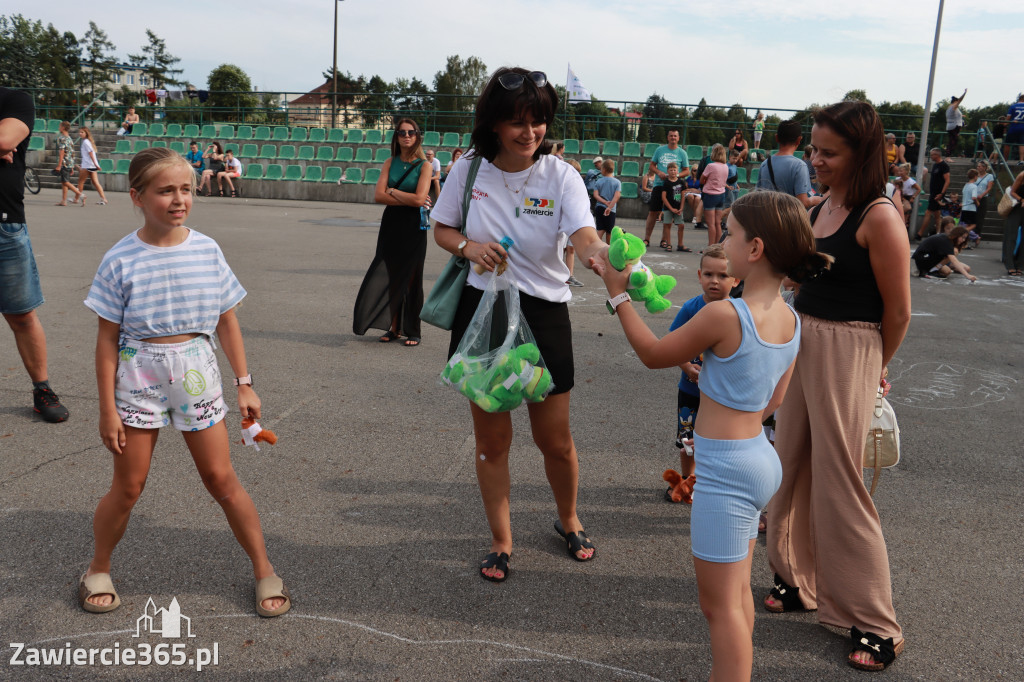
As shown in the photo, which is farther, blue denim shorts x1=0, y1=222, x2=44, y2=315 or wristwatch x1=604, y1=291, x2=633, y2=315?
blue denim shorts x1=0, y1=222, x2=44, y2=315

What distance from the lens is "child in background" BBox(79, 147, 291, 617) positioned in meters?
2.65

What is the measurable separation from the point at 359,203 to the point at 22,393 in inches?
834

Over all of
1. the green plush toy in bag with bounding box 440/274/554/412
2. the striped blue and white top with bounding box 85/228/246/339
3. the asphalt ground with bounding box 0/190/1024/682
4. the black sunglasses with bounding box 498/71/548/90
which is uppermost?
the black sunglasses with bounding box 498/71/548/90

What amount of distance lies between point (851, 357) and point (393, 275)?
4784mm

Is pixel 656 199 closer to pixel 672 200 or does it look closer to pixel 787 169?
pixel 672 200

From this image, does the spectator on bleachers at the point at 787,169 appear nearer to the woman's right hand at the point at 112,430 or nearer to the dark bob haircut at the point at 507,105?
the dark bob haircut at the point at 507,105

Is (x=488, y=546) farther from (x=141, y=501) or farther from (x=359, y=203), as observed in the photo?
(x=359, y=203)

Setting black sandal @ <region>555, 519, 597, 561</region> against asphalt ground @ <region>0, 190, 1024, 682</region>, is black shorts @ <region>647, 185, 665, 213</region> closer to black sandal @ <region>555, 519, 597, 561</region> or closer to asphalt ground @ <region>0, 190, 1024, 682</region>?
asphalt ground @ <region>0, 190, 1024, 682</region>

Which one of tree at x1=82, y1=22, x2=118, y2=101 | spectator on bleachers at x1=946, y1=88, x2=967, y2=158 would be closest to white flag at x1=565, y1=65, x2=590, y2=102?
spectator on bleachers at x1=946, y1=88, x2=967, y2=158

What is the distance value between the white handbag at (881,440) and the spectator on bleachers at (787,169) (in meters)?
2.96

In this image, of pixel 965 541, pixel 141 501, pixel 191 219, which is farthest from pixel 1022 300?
pixel 191 219

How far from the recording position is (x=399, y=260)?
6.93 m

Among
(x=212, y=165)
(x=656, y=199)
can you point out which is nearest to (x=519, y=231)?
(x=656, y=199)

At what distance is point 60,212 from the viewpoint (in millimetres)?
17750
